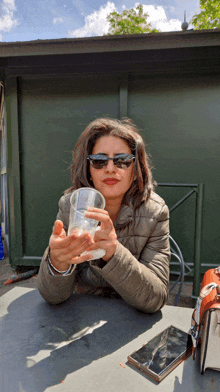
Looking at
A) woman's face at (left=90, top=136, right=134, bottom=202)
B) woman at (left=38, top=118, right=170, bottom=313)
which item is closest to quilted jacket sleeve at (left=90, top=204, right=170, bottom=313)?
woman at (left=38, top=118, right=170, bottom=313)

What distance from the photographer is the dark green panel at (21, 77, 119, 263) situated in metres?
3.98

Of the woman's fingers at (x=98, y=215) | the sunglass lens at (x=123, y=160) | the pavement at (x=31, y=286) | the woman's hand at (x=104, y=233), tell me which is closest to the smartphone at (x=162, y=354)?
the woman's hand at (x=104, y=233)

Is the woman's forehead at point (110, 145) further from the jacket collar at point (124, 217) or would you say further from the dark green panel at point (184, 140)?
the dark green panel at point (184, 140)

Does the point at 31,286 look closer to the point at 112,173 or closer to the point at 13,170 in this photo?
the point at 13,170

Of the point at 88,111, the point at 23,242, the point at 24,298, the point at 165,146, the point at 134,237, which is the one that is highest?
the point at 88,111

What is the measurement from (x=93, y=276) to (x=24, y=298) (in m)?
0.39

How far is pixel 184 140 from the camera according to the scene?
3.90 meters

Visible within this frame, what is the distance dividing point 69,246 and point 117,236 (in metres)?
0.63

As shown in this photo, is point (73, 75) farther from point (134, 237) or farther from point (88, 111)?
point (134, 237)

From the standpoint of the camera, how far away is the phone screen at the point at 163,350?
780mm

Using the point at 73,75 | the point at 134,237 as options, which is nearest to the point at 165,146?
the point at 73,75

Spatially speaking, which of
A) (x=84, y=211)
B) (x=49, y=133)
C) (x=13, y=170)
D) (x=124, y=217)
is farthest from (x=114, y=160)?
(x=13, y=170)

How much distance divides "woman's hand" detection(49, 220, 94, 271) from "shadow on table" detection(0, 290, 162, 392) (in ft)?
0.93

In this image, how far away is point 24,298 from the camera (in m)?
1.25
